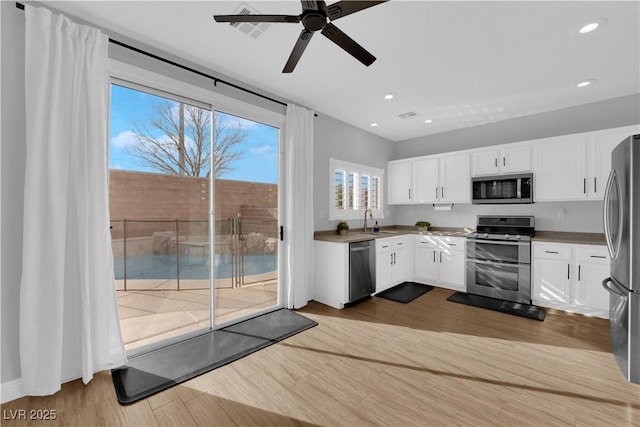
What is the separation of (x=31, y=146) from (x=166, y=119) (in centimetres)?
110

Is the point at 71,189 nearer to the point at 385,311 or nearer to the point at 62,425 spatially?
the point at 62,425

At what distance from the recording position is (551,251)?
11.8 ft

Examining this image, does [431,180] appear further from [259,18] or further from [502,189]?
[259,18]

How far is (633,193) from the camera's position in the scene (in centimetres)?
208

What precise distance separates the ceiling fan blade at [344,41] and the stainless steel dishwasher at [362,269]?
7.61 feet

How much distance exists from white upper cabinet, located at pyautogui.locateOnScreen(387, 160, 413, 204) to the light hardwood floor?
2851mm

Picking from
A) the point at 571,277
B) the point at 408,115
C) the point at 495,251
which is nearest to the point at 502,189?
the point at 495,251

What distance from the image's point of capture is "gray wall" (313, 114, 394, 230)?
13.8ft

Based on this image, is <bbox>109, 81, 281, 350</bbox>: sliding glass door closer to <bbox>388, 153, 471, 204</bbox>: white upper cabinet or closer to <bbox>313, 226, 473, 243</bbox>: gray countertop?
<bbox>313, 226, 473, 243</bbox>: gray countertop

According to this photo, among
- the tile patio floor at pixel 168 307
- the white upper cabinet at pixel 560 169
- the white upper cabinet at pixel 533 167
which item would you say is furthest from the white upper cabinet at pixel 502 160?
the tile patio floor at pixel 168 307

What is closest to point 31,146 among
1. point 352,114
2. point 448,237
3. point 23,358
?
point 23,358

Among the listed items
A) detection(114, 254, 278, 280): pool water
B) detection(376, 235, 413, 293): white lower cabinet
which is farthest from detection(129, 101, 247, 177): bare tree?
detection(376, 235, 413, 293): white lower cabinet

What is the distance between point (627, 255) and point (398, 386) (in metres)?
2.09

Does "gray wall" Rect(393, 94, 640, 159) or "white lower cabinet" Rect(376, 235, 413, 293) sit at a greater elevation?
"gray wall" Rect(393, 94, 640, 159)
